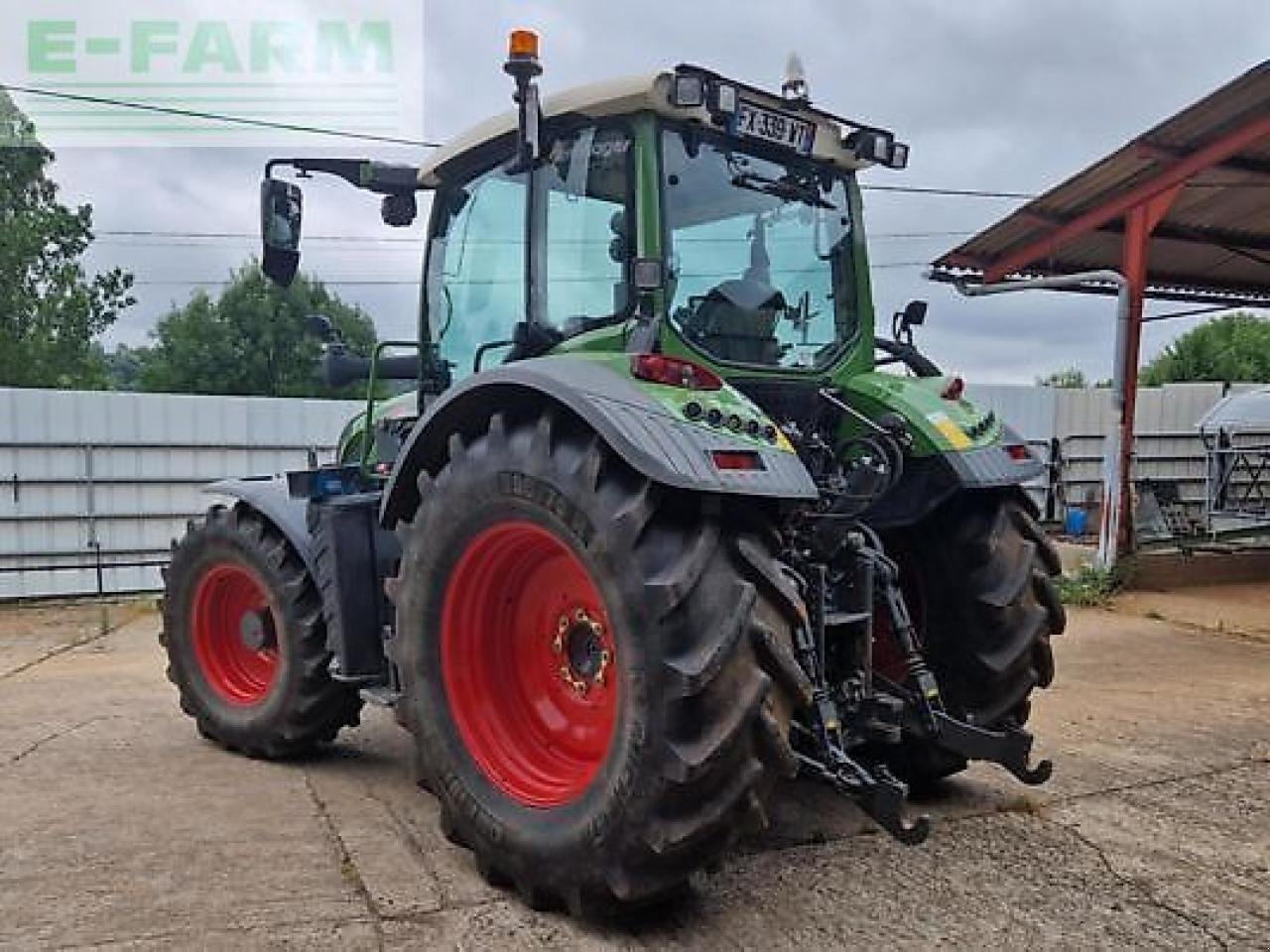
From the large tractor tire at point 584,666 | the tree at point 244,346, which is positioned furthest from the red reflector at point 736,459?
the tree at point 244,346

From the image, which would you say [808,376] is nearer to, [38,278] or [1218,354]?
[38,278]

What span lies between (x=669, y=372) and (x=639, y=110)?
0.95m

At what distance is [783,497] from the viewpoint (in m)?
2.73

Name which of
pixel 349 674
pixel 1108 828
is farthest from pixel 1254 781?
pixel 349 674

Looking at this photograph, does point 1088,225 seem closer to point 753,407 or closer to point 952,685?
point 952,685

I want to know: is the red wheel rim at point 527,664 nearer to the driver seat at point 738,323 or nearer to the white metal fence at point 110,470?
the driver seat at point 738,323

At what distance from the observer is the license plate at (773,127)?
3.40 meters

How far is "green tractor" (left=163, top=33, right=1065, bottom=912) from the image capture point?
2.62 meters

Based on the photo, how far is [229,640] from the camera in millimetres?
4762

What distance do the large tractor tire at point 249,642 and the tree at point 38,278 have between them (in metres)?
22.8

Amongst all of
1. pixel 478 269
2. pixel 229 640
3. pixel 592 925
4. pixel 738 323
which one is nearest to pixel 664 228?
pixel 738 323

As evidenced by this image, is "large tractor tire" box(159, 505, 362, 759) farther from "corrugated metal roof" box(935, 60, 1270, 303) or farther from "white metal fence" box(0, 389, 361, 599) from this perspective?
"corrugated metal roof" box(935, 60, 1270, 303)

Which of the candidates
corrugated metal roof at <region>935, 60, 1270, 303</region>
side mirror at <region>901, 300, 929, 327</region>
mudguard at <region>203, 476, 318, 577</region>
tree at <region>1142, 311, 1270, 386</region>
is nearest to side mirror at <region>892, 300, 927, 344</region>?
side mirror at <region>901, 300, 929, 327</region>

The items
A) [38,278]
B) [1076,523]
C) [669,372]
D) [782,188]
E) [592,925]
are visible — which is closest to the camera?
[592,925]
